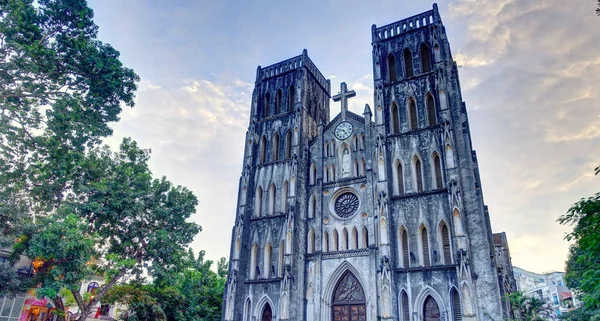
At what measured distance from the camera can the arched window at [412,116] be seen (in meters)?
26.2

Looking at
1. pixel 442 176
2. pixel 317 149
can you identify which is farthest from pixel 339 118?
pixel 442 176

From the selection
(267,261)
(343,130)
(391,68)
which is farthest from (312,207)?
(391,68)

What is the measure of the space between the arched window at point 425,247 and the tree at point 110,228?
46.9ft

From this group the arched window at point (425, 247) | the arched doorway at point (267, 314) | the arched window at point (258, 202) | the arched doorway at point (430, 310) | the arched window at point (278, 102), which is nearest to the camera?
the arched doorway at point (430, 310)

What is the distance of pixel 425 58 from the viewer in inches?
1107

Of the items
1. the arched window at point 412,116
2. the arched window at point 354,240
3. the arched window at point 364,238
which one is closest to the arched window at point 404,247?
the arched window at point 364,238

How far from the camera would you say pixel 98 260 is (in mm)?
24906

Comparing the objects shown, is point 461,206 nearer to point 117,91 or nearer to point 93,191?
point 117,91

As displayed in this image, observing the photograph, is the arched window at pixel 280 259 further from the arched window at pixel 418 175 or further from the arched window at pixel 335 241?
the arched window at pixel 418 175

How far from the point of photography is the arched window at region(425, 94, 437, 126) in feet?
84.3

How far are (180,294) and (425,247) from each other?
17.3 m

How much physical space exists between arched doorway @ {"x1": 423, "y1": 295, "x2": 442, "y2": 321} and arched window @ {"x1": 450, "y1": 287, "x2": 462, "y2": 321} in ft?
2.60

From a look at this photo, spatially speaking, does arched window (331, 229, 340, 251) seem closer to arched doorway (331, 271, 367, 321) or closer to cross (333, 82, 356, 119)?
arched doorway (331, 271, 367, 321)

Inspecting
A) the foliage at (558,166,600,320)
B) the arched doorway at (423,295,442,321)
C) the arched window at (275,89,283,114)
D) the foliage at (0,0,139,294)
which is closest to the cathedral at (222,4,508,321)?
the arched doorway at (423,295,442,321)
